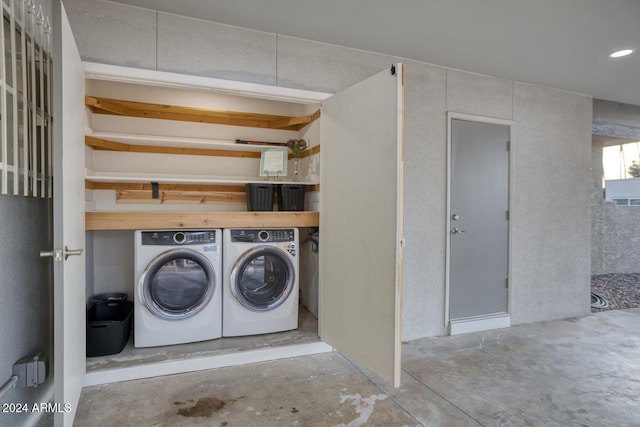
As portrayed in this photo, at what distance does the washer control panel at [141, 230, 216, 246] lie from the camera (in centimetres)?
272

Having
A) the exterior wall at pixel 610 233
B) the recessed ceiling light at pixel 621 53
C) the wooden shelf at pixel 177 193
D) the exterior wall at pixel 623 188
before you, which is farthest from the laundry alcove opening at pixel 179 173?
the exterior wall at pixel 623 188

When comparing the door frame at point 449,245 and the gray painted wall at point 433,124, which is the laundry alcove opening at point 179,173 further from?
the door frame at point 449,245

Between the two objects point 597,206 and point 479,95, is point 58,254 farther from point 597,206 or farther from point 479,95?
point 597,206

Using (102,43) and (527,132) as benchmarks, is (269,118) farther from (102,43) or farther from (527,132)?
(527,132)

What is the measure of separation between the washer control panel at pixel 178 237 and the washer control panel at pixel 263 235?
7.6 inches

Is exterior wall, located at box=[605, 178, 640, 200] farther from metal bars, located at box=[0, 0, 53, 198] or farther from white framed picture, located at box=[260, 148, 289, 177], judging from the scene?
metal bars, located at box=[0, 0, 53, 198]

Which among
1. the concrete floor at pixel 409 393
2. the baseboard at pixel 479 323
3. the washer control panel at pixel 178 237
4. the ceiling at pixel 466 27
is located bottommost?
the concrete floor at pixel 409 393

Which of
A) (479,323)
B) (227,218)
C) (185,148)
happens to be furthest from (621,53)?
(185,148)

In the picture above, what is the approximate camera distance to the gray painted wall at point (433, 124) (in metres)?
2.41

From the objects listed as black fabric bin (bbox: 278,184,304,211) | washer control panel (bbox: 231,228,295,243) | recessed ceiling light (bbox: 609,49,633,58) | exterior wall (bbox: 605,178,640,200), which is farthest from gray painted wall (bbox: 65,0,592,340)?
exterior wall (bbox: 605,178,640,200)

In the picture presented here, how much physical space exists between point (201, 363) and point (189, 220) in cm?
105

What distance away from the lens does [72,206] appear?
1.81 meters

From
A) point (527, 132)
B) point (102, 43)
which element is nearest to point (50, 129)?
point (102, 43)

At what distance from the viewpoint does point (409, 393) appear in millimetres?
2285
